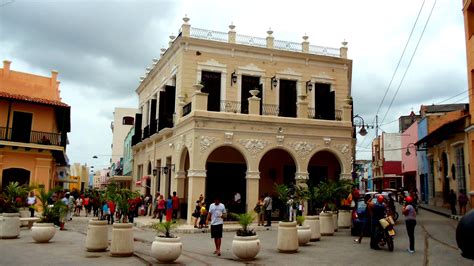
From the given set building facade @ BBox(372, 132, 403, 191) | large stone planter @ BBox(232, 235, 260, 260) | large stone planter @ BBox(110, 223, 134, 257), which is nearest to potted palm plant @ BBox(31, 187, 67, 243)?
large stone planter @ BBox(110, 223, 134, 257)

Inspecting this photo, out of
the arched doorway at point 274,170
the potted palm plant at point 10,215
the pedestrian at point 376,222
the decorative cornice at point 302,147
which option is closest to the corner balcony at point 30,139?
the potted palm plant at point 10,215

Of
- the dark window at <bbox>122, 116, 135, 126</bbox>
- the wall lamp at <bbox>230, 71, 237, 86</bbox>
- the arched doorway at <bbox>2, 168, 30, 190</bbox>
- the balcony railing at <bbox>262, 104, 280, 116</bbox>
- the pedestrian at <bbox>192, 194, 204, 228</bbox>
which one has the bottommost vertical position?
the pedestrian at <bbox>192, 194, 204, 228</bbox>

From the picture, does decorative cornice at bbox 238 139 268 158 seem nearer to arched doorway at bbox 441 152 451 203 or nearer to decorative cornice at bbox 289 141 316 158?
decorative cornice at bbox 289 141 316 158

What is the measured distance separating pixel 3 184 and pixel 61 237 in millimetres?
14469

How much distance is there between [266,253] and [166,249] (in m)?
3.25

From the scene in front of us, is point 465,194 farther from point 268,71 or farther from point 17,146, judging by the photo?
point 17,146

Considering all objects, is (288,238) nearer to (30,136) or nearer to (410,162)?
(30,136)

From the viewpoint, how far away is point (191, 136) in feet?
66.4

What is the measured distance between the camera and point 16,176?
27719mm

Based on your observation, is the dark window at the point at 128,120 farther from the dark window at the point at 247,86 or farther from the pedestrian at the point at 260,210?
the pedestrian at the point at 260,210

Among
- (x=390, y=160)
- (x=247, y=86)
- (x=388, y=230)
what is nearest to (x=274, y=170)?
(x=247, y=86)

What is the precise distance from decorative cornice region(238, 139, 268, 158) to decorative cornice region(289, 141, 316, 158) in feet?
5.46

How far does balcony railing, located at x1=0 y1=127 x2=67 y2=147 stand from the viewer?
26.7 metres

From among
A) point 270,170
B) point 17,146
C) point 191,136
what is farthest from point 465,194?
point 17,146
